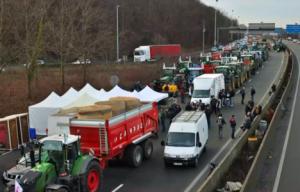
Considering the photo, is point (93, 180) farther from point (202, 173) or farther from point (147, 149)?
point (147, 149)

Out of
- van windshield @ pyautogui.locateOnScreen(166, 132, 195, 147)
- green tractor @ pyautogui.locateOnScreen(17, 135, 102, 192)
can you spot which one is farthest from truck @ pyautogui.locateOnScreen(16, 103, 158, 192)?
van windshield @ pyautogui.locateOnScreen(166, 132, 195, 147)

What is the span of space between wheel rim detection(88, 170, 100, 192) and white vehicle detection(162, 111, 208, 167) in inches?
190

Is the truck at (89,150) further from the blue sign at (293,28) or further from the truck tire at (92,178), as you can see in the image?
the blue sign at (293,28)

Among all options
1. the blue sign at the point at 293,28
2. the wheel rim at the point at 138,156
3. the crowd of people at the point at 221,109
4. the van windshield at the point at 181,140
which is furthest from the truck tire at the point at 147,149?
the blue sign at the point at 293,28

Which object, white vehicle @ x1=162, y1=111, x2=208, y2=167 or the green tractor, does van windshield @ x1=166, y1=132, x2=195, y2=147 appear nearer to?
white vehicle @ x1=162, y1=111, x2=208, y2=167

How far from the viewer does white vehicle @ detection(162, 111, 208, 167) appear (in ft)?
73.5

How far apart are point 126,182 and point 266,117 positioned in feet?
54.0

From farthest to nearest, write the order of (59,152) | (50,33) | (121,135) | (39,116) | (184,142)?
(50,33)
(39,116)
(184,142)
(121,135)
(59,152)

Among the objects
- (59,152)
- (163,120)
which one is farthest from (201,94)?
(59,152)

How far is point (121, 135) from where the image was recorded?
21453 mm

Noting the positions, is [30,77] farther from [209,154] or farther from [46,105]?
[209,154]

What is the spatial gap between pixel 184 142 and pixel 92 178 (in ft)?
19.3

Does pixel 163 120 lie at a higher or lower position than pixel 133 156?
higher

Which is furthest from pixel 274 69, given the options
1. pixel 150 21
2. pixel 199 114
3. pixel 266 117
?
pixel 150 21
